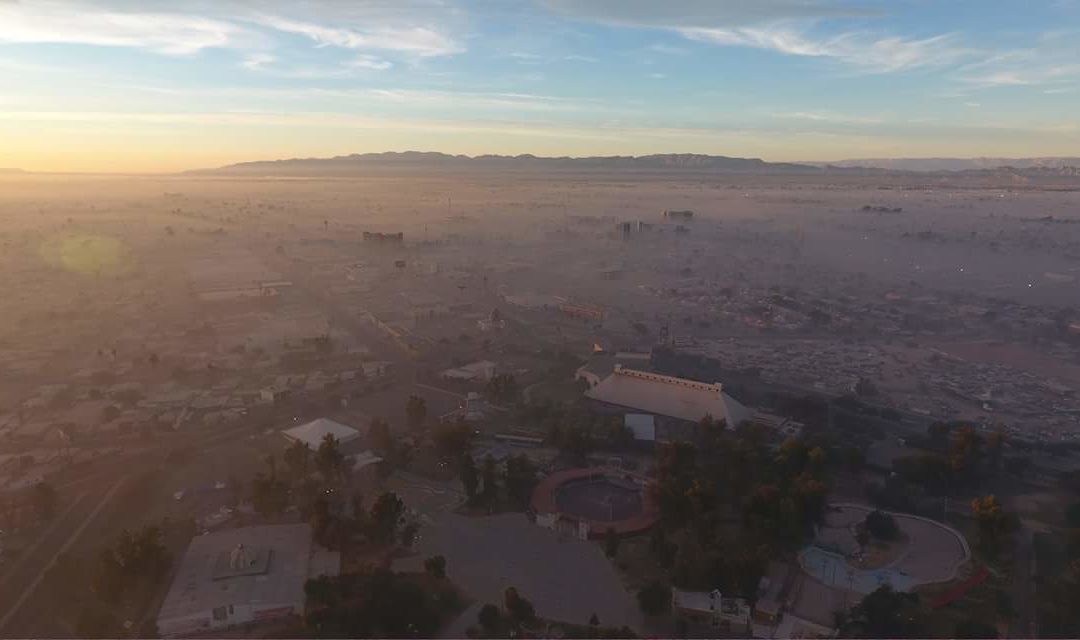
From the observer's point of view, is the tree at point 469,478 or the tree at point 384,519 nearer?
the tree at point 384,519

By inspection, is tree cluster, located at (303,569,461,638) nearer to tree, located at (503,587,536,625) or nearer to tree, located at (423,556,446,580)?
tree, located at (423,556,446,580)

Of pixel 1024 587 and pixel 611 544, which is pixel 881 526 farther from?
pixel 611 544

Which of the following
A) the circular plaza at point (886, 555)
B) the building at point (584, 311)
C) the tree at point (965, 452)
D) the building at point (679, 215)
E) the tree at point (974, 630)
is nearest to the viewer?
the tree at point (974, 630)

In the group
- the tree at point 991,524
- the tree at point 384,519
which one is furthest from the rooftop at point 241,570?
the tree at point 991,524

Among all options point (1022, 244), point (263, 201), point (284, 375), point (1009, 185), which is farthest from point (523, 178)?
point (284, 375)

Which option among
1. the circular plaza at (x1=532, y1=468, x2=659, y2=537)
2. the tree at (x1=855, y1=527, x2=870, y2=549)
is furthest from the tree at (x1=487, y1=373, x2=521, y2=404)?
the tree at (x1=855, y1=527, x2=870, y2=549)

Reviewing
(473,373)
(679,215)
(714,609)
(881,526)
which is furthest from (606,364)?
(679,215)

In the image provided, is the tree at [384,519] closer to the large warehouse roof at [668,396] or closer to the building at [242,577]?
the building at [242,577]
